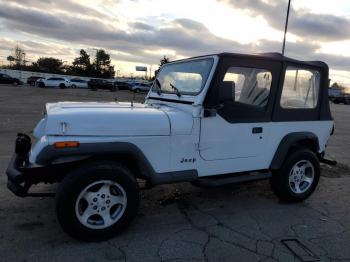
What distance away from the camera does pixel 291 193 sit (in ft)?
Answer: 16.1

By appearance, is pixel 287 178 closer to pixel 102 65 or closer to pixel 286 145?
pixel 286 145

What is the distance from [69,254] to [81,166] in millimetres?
847

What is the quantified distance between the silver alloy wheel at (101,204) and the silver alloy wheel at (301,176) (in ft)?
8.29

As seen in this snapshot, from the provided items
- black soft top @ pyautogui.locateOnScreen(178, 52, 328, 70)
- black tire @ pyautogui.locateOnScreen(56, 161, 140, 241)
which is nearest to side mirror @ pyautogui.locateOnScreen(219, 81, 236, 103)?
black soft top @ pyautogui.locateOnScreen(178, 52, 328, 70)

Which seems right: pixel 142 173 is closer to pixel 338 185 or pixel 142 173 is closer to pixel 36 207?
pixel 36 207

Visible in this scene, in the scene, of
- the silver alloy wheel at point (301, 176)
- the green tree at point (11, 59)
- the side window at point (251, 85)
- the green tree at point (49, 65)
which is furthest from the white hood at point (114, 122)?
the green tree at point (11, 59)

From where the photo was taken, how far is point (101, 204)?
3643 millimetres

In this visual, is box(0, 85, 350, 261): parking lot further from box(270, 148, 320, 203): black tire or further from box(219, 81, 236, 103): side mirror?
box(219, 81, 236, 103): side mirror

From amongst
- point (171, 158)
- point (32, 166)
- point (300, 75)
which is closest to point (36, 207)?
point (32, 166)

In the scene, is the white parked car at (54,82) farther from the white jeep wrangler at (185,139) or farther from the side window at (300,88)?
the side window at (300,88)

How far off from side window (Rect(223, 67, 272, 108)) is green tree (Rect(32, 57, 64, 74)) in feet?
323

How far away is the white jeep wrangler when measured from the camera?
11.4 ft

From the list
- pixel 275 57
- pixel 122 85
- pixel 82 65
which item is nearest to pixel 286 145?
pixel 275 57

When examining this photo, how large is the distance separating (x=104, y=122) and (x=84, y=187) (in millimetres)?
676
